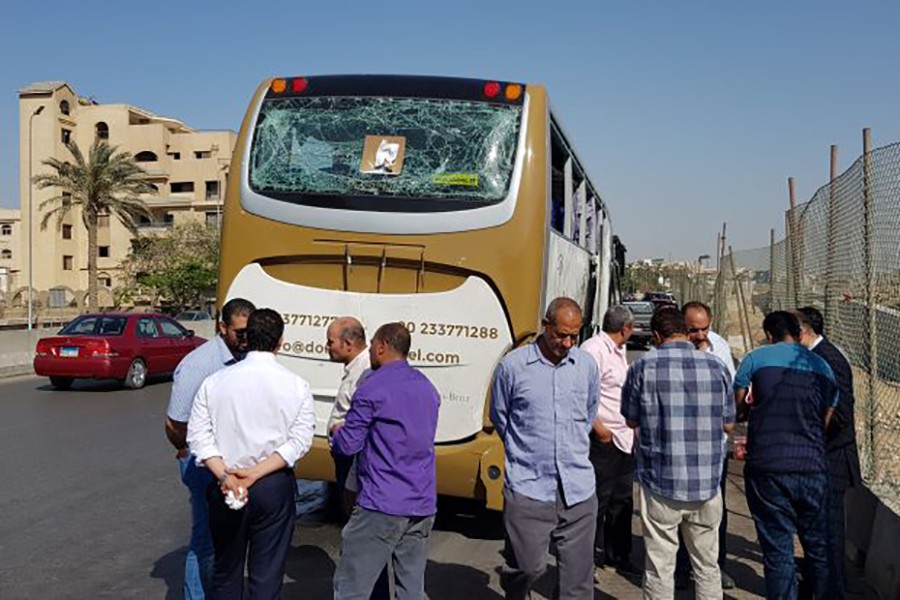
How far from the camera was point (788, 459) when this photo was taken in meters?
4.68

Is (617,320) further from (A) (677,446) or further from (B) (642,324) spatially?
(B) (642,324)

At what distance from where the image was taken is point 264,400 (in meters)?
4.00

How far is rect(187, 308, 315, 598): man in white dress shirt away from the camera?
3.98m

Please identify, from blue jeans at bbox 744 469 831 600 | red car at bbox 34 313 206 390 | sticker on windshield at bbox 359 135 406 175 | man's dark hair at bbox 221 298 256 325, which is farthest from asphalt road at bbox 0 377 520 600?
red car at bbox 34 313 206 390

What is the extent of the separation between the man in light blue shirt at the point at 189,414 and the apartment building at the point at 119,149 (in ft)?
206

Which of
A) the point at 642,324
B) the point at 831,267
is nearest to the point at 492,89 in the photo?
the point at 831,267

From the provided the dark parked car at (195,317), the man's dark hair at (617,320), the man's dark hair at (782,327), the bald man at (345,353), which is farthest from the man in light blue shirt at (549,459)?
the dark parked car at (195,317)

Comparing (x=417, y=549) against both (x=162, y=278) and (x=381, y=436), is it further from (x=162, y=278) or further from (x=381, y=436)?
(x=162, y=278)

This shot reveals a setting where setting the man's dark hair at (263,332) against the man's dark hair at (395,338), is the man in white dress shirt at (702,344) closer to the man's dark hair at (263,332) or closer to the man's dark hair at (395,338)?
the man's dark hair at (395,338)

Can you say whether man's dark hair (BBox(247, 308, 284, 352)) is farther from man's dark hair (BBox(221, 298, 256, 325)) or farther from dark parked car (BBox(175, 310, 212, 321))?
dark parked car (BBox(175, 310, 212, 321))

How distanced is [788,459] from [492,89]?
12.0 ft

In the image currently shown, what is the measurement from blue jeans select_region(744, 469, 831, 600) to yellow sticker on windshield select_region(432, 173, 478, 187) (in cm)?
298

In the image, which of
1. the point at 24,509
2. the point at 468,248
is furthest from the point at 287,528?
the point at 24,509

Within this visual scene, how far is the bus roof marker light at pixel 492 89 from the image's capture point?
6824 mm
